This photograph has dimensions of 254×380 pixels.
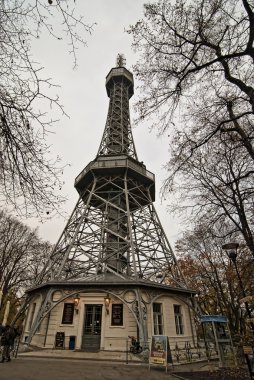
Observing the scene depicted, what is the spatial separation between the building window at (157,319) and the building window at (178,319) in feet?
4.68

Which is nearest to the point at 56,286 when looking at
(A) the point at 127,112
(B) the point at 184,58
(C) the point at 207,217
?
(C) the point at 207,217

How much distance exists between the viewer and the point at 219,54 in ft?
25.7

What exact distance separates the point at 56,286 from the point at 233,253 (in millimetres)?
10413

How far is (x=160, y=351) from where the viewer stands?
10.1 metres

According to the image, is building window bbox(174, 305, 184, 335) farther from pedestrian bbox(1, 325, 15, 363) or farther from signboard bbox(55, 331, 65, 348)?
pedestrian bbox(1, 325, 15, 363)

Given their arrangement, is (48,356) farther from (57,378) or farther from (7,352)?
(57,378)

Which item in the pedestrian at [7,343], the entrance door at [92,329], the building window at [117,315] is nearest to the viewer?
the pedestrian at [7,343]

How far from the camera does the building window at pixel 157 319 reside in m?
14.8

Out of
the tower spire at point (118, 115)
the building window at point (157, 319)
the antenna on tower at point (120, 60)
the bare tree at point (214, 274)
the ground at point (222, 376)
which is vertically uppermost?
the antenna on tower at point (120, 60)

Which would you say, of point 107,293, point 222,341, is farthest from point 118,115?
point 222,341

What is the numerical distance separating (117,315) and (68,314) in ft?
9.59

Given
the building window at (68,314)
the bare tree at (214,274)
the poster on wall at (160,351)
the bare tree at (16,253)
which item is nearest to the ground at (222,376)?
the poster on wall at (160,351)

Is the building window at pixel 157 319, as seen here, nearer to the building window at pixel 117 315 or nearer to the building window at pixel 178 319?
the building window at pixel 178 319

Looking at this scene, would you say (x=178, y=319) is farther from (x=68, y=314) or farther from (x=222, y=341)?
(x=68, y=314)
